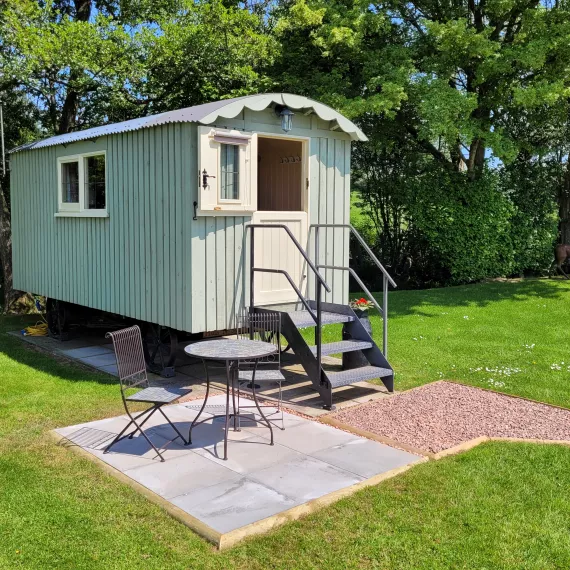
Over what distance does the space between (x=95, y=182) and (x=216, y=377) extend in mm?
2819

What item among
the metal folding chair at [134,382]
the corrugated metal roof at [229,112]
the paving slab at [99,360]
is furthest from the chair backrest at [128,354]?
the paving slab at [99,360]

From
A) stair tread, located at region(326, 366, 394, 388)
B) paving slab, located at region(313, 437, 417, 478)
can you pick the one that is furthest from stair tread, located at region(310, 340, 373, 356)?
paving slab, located at region(313, 437, 417, 478)

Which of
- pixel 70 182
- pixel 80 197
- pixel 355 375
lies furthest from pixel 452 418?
pixel 70 182

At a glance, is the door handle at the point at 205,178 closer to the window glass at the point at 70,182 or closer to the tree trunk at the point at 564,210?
the window glass at the point at 70,182

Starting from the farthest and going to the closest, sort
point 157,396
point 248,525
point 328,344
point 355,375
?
point 328,344, point 355,375, point 157,396, point 248,525

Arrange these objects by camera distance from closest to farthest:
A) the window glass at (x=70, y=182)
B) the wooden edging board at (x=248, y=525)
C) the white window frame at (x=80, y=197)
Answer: the wooden edging board at (x=248, y=525) < the white window frame at (x=80, y=197) < the window glass at (x=70, y=182)

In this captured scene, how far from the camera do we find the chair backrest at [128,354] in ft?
15.0

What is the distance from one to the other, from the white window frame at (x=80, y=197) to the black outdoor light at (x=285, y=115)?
7.17 feet

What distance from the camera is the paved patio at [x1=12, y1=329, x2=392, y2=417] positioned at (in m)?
6.05

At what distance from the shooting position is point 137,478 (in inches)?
163

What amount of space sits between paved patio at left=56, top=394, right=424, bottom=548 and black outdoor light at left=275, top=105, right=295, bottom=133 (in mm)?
2927

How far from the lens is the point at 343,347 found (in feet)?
20.3

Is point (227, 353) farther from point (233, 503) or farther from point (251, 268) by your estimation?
point (251, 268)

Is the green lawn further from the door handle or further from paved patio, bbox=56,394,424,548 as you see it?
the door handle
